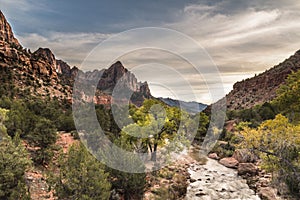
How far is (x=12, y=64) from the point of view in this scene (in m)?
57.7

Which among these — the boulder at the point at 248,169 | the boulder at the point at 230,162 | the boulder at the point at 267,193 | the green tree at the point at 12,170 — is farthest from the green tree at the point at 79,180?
the boulder at the point at 230,162

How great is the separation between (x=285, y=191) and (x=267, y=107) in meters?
33.6

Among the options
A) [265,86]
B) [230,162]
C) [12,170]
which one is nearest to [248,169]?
[230,162]

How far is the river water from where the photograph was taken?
2002 cm

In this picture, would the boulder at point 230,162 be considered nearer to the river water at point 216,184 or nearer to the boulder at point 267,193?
the river water at point 216,184

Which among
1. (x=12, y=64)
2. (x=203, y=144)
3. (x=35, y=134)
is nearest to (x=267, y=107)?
(x=203, y=144)

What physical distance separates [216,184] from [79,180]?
1575cm

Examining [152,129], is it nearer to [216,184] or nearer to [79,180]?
[216,184]

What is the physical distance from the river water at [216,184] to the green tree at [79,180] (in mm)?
9613

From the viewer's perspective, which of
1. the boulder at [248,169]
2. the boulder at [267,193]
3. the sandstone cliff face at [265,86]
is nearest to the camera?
the boulder at [267,193]

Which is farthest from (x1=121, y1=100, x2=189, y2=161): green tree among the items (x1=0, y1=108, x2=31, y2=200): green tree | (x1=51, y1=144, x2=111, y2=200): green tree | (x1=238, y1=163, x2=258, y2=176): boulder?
(x1=0, y1=108, x2=31, y2=200): green tree

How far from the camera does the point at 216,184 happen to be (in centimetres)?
2331

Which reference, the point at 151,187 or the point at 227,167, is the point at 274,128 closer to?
the point at 151,187

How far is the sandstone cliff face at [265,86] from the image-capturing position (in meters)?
80.7
